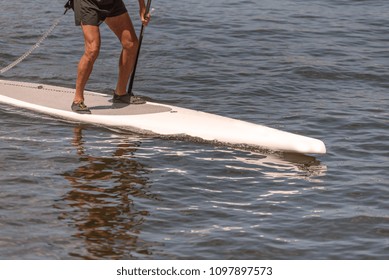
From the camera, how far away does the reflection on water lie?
774 cm

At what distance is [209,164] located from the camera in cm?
985

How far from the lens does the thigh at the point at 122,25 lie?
10773mm

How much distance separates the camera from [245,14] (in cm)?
1869

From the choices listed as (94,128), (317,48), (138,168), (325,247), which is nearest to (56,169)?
(138,168)

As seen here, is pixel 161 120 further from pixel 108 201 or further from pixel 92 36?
pixel 108 201

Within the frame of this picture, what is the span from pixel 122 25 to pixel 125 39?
0.17m

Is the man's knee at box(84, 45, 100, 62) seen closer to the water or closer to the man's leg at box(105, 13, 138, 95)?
the man's leg at box(105, 13, 138, 95)

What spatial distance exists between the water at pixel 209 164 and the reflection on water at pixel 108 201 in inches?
0.7

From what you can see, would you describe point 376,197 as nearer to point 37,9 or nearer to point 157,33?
point 157,33

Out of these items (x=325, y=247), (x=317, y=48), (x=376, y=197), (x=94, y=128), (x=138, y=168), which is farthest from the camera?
(x=317, y=48)

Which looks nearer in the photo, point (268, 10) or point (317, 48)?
point (317, 48)

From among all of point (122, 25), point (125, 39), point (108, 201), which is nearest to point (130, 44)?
point (125, 39)
